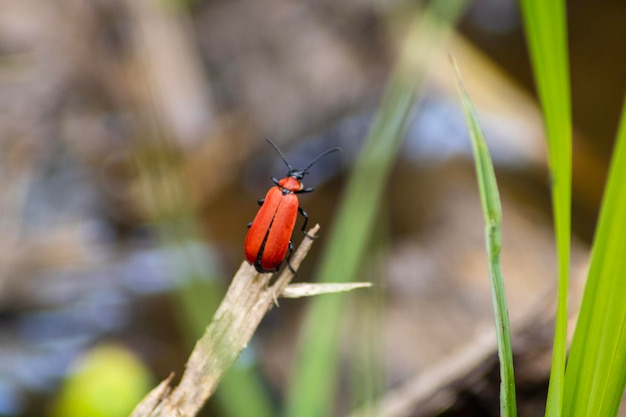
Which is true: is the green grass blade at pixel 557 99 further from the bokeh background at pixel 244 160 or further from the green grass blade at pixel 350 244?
the bokeh background at pixel 244 160

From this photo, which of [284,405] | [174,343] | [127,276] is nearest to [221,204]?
[127,276]

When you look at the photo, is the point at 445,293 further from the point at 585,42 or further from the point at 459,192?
the point at 585,42

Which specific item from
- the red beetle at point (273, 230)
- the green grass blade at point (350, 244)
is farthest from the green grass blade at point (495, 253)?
the red beetle at point (273, 230)

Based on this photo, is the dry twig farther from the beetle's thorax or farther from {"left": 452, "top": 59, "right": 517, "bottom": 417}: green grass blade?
the beetle's thorax

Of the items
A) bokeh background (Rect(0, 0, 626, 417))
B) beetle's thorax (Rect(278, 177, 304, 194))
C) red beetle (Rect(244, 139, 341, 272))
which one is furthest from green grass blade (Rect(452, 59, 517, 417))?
bokeh background (Rect(0, 0, 626, 417))

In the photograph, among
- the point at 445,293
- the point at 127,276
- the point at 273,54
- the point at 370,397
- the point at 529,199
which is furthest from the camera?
the point at 273,54

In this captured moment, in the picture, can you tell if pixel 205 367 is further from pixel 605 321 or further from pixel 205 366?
pixel 605 321

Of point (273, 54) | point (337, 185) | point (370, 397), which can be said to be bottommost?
point (370, 397)
